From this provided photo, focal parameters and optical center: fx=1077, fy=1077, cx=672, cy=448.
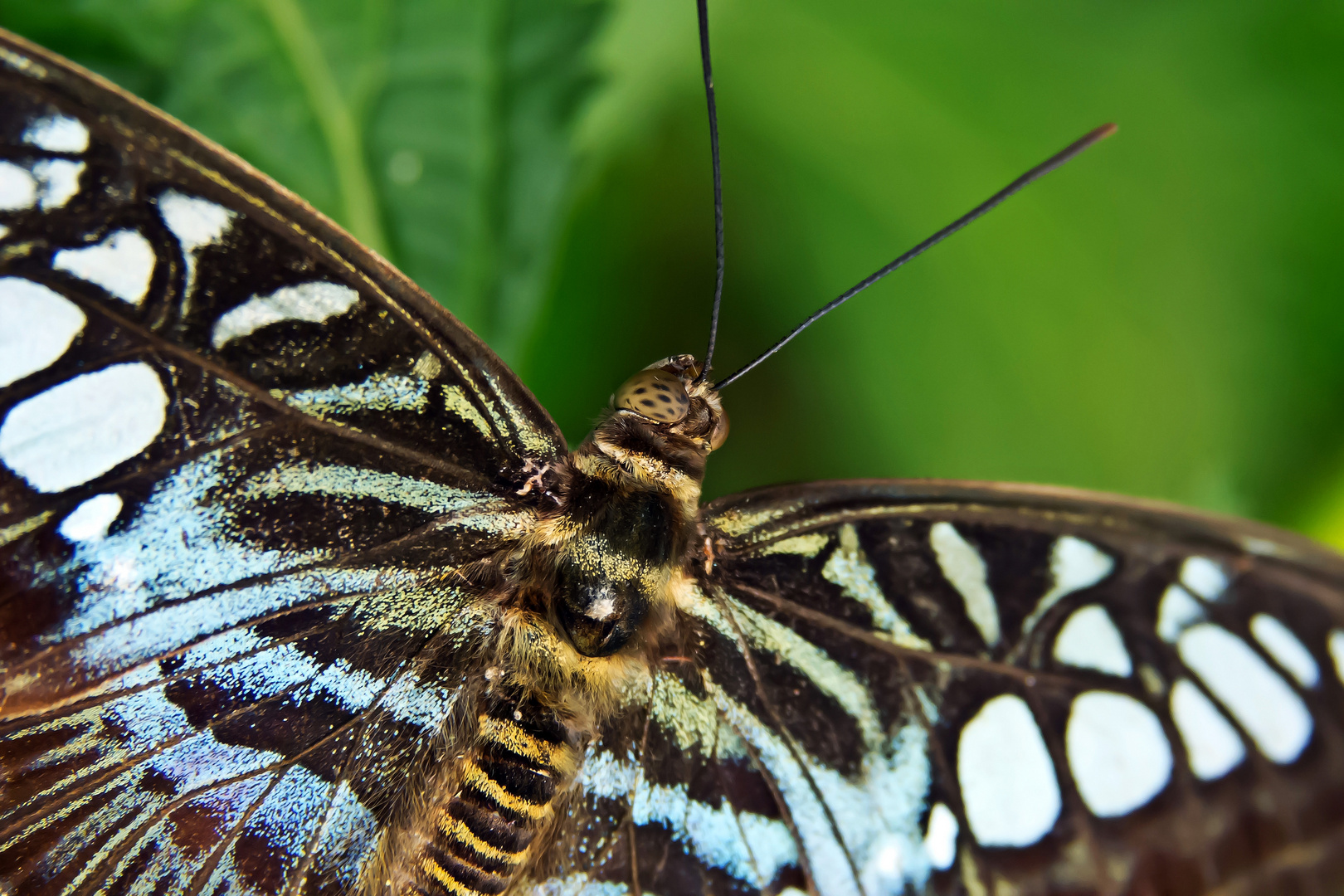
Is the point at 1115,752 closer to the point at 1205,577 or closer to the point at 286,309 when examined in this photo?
the point at 1205,577

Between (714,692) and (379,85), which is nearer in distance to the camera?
(714,692)

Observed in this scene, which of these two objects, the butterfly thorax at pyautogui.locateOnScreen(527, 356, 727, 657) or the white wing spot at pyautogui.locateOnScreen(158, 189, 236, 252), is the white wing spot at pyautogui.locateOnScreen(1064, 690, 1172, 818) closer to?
the butterfly thorax at pyautogui.locateOnScreen(527, 356, 727, 657)

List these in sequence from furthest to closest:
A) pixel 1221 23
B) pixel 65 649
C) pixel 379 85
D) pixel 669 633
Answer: pixel 1221 23
pixel 379 85
pixel 669 633
pixel 65 649

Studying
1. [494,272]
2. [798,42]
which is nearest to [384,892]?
[494,272]

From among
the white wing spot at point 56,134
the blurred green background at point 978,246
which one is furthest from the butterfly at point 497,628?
the blurred green background at point 978,246

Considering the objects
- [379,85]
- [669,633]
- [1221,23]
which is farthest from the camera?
[1221,23]

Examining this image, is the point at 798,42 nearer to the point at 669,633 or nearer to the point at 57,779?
the point at 669,633

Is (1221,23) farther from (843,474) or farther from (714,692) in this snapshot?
(714,692)

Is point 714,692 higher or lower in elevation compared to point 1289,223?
lower

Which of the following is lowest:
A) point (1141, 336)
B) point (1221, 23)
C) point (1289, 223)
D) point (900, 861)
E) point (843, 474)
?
point (900, 861)
